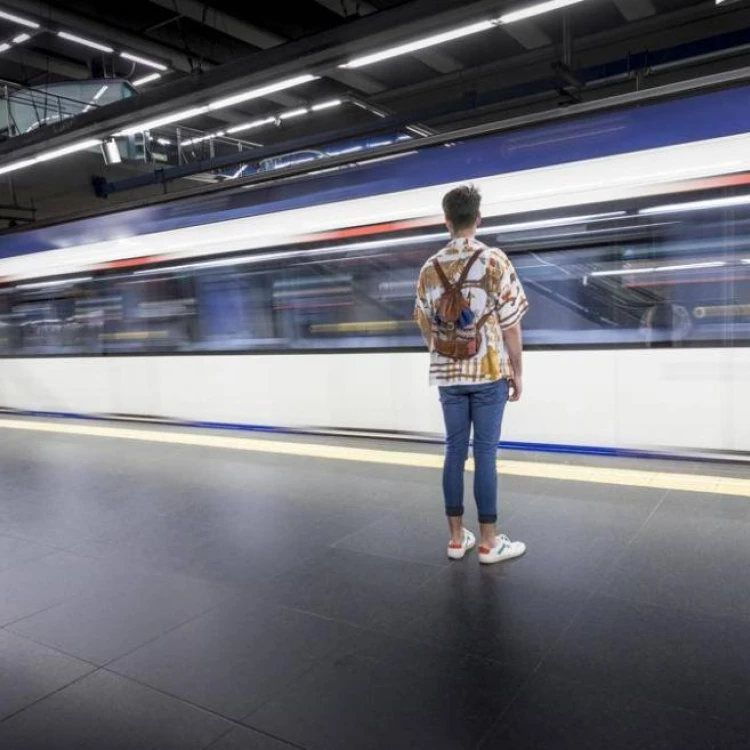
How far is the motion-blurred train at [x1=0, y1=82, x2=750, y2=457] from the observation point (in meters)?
3.82

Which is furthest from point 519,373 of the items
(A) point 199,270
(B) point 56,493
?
(A) point 199,270

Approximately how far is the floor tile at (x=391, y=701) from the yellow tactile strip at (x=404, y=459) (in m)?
2.19

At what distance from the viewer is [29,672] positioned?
81.2 inches

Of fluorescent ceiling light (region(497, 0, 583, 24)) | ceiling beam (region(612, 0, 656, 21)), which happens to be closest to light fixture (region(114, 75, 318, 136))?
fluorescent ceiling light (region(497, 0, 583, 24))

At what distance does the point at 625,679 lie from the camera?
1883 millimetres

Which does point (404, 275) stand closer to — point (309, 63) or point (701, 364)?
point (309, 63)

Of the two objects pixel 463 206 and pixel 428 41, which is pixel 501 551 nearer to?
pixel 463 206

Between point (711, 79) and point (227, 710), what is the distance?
13.2 ft

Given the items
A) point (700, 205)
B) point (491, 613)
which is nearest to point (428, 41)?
point (700, 205)

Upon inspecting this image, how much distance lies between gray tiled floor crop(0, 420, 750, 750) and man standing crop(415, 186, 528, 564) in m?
0.37

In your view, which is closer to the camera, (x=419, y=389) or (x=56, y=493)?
(x=56, y=493)

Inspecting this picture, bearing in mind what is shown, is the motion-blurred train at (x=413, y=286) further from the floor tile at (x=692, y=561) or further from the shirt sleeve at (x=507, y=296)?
the shirt sleeve at (x=507, y=296)

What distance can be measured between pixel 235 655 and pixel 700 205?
3.48 metres

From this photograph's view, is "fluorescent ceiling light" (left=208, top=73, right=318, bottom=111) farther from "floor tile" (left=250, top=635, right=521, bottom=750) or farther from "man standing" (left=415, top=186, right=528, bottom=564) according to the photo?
"floor tile" (left=250, top=635, right=521, bottom=750)
